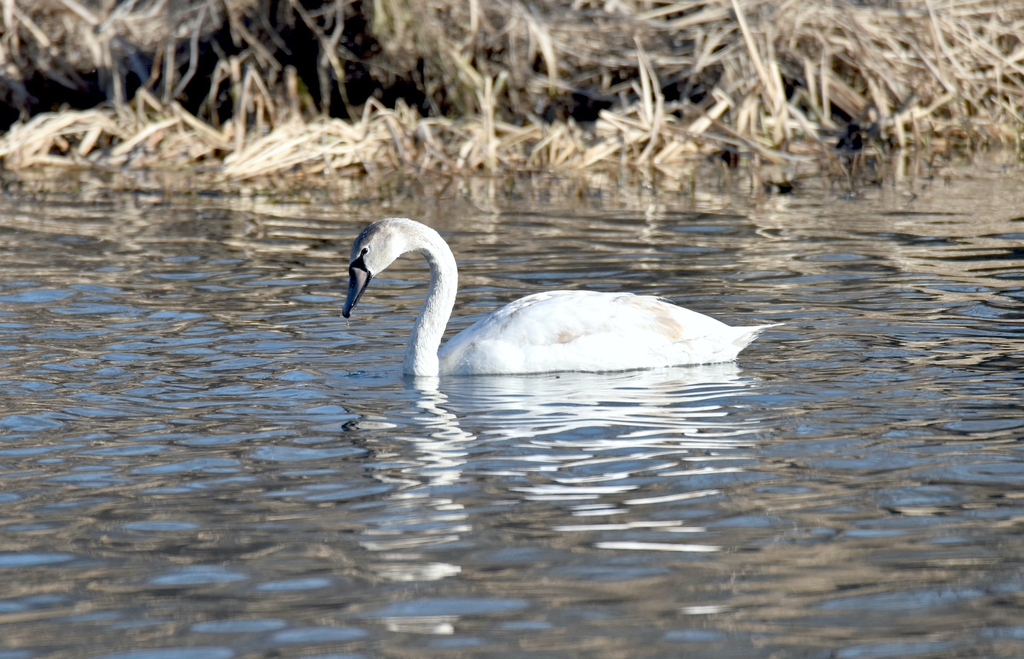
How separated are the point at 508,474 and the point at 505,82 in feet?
39.9

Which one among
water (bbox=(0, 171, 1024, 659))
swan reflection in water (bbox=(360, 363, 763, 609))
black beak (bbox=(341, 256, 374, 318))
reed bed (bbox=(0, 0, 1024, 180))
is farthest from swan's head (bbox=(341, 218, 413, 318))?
reed bed (bbox=(0, 0, 1024, 180))

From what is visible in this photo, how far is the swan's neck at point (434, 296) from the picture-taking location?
759 centimetres

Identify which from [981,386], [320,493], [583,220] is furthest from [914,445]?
[583,220]

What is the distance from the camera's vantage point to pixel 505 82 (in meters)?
17.2

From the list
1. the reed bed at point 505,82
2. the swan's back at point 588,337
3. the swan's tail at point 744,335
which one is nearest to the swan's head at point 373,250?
the swan's back at point 588,337

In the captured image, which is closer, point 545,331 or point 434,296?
point 545,331

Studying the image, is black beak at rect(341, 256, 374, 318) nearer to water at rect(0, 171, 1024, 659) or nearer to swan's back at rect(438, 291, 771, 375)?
water at rect(0, 171, 1024, 659)

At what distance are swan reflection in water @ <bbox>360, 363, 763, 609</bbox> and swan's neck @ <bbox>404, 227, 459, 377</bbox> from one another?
7.5 inches

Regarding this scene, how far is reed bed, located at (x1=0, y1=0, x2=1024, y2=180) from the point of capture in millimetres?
15688

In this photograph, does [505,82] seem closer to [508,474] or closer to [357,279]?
[357,279]

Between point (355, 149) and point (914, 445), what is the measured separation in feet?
33.9

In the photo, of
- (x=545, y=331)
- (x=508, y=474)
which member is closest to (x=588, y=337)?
(x=545, y=331)

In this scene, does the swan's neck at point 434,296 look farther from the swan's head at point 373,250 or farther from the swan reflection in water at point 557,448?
the swan reflection in water at point 557,448

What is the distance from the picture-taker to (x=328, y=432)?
631 cm
